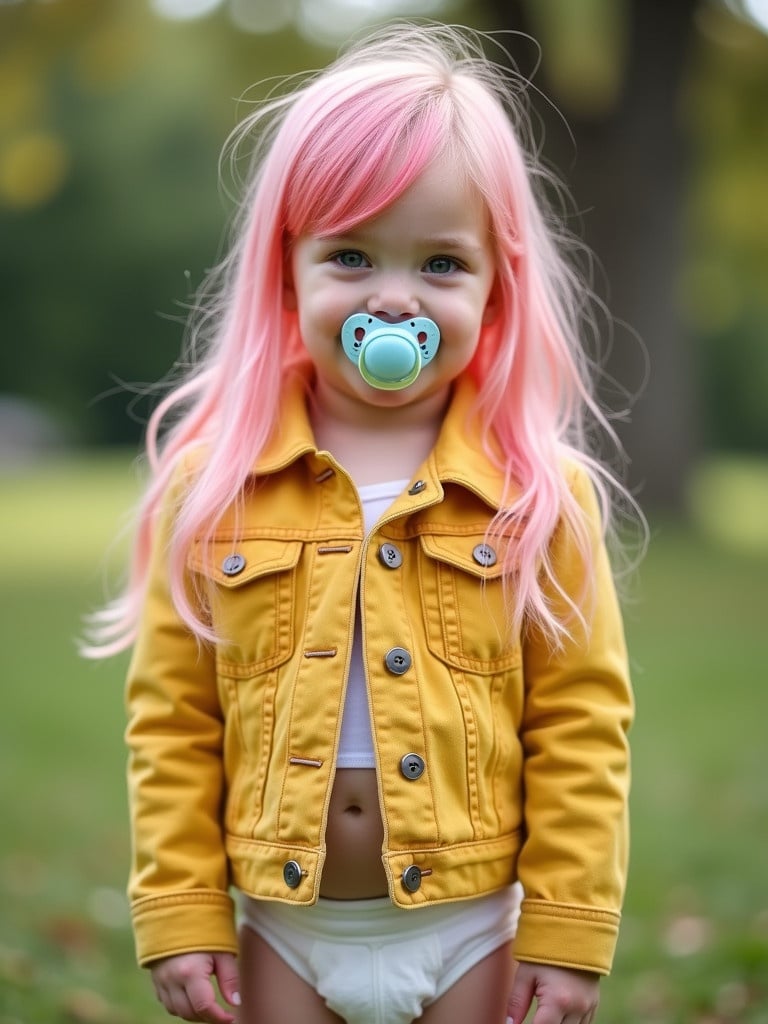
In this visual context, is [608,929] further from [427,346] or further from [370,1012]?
[427,346]

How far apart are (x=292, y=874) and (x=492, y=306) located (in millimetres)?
1066

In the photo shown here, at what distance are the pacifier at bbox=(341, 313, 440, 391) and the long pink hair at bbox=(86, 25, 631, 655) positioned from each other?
0.17 metres

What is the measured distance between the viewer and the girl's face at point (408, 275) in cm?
223

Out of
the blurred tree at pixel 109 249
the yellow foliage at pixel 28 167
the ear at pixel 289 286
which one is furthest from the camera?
the blurred tree at pixel 109 249

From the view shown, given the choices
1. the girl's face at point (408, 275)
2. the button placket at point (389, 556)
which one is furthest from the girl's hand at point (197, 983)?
the girl's face at point (408, 275)

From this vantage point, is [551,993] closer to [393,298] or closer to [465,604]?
[465,604]

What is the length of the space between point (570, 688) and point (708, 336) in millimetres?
30195

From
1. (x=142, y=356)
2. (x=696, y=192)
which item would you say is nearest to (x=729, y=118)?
(x=696, y=192)

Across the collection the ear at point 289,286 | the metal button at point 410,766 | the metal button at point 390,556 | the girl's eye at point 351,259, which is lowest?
the metal button at point 410,766

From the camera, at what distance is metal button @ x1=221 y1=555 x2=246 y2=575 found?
7.62 ft

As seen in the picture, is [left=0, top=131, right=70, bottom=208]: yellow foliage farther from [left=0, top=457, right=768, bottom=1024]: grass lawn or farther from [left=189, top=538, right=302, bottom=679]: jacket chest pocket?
[left=189, top=538, right=302, bottom=679]: jacket chest pocket

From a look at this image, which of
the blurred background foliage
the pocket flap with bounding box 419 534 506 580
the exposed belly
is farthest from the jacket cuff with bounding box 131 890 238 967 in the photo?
the blurred background foliage

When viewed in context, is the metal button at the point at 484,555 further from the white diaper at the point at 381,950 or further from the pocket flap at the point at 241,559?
the white diaper at the point at 381,950

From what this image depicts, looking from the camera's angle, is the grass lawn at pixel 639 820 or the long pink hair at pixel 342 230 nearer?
the long pink hair at pixel 342 230
